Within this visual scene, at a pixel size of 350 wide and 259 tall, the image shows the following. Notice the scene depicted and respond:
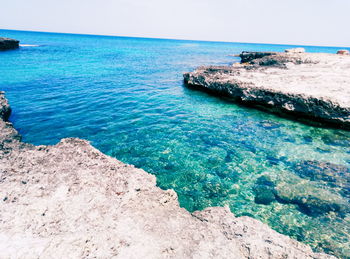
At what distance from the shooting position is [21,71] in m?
25.7

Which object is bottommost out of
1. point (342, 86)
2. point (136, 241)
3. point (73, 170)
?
point (136, 241)

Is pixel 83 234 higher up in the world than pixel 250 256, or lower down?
higher up

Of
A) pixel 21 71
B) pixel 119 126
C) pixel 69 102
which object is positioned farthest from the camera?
pixel 21 71

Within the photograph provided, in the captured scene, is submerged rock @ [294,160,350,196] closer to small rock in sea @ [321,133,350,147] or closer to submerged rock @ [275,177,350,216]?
submerged rock @ [275,177,350,216]

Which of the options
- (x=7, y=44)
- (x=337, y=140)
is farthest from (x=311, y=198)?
(x=7, y=44)

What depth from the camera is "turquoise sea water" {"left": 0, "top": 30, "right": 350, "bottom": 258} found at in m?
6.83

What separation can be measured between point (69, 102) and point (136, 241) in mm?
15177

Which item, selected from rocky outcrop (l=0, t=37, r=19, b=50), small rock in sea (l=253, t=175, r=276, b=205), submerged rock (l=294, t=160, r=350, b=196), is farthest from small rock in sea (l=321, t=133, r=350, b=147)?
rocky outcrop (l=0, t=37, r=19, b=50)

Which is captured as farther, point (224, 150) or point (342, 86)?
point (342, 86)

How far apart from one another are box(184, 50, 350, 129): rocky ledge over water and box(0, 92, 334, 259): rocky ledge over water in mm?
11601

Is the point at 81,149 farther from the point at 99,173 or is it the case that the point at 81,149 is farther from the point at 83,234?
the point at 83,234

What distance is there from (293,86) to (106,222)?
53.3 feet

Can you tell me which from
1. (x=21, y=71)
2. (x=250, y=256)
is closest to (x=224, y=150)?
(x=250, y=256)

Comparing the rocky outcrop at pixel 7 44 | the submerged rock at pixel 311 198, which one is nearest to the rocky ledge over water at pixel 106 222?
the submerged rock at pixel 311 198
